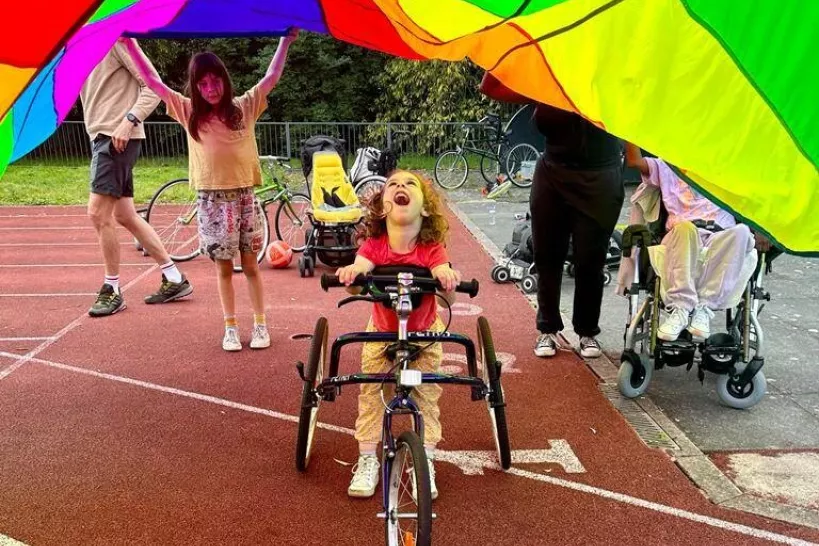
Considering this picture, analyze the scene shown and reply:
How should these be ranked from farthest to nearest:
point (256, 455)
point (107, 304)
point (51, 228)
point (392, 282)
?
point (51, 228), point (107, 304), point (256, 455), point (392, 282)

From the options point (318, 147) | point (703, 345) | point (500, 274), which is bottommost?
→ point (500, 274)

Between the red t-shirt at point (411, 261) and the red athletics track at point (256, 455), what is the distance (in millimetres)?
821

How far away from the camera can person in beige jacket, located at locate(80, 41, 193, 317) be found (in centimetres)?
550

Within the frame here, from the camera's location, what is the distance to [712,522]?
10.1 feet

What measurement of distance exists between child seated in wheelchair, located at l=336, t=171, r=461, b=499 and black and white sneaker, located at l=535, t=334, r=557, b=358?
189cm

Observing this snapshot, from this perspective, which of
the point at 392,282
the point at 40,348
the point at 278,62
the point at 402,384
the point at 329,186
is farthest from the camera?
the point at 329,186

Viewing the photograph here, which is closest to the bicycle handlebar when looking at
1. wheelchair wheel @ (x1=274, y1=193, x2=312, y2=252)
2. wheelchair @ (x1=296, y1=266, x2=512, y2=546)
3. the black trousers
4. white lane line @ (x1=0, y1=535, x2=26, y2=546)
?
wheelchair @ (x1=296, y1=266, x2=512, y2=546)

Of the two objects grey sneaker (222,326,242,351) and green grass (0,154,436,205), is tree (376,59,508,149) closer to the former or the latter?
green grass (0,154,436,205)

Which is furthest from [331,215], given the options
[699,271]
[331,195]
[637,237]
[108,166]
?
[699,271]

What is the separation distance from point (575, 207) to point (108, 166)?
3856mm

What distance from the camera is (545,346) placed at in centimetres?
503

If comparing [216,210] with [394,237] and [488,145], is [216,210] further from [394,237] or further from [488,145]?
[488,145]

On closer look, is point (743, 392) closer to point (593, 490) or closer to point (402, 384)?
point (593, 490)

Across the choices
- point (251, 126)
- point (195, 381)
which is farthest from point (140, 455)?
point (251, 126)
